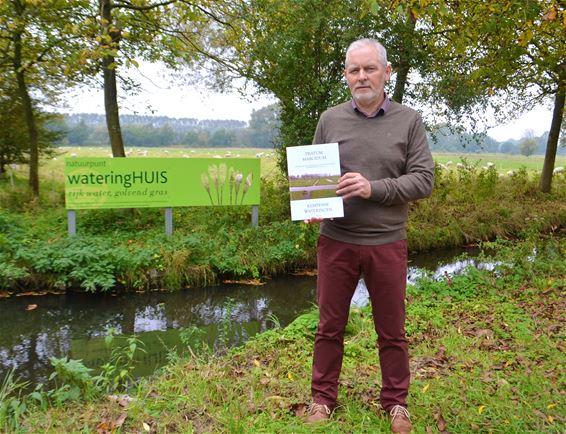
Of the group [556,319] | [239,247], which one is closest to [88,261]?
[239,247]

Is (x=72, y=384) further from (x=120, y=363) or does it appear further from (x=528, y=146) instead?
(x=528, y=146)

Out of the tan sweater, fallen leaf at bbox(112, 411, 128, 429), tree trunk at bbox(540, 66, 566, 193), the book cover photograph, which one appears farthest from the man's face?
tree trunk at bbox(540, 66, 566, 193)

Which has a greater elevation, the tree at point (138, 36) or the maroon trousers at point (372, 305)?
the tree at point (138, 36)

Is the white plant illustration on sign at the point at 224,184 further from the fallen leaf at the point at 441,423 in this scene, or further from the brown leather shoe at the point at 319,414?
the fallen leaf at the point at 441,423

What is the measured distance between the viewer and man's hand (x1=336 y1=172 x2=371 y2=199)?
2.59m

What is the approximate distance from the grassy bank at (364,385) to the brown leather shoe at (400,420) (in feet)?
0.31

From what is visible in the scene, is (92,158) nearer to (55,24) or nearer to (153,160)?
(153,160)

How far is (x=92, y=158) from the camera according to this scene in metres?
9.05

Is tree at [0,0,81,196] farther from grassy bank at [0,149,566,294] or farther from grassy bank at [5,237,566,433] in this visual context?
grassy bank at [5,237,566,433]

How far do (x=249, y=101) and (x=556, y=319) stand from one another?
8.20 m

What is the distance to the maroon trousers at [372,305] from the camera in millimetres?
2783

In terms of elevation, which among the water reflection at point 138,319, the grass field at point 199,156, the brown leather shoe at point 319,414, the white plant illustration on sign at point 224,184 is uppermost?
the grass field at point 199,156

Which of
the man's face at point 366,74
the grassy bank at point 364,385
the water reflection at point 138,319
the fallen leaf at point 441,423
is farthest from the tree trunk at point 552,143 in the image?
the man's face at point 366,74

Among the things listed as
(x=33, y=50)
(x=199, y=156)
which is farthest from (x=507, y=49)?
(x=33, y=50)
